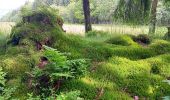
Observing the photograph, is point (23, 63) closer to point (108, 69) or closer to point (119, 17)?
point (108, 69)

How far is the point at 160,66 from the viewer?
20.6ft

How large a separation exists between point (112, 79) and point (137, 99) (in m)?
0.70

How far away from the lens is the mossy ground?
552cm

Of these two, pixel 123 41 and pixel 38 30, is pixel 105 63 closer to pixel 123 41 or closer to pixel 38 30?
pixel 123 41

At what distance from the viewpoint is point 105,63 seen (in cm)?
623

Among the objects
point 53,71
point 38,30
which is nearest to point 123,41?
point 38,30

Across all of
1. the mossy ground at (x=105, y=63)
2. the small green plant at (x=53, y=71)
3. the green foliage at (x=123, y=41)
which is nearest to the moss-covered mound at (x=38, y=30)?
the mossy ground at (x=105, y=63)

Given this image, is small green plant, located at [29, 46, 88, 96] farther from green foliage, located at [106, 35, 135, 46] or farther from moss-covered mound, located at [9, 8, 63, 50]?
green foliage, located at [106, 35, 135, 46]

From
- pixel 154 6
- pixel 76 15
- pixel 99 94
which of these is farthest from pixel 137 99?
pixel 76 15

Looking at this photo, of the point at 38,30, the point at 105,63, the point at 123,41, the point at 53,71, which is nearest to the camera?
the point at 53,71

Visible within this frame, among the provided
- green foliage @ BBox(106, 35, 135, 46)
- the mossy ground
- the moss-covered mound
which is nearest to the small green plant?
the mossy ground

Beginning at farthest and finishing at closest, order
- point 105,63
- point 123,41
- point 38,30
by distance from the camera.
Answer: point 123,41, point 38,30, point 105,63

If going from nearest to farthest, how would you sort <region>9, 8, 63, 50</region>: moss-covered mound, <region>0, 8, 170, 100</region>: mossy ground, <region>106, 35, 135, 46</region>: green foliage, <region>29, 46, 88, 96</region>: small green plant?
<region>29, 46, 88, 96</region>: small green plant < <region>0, 8, 170, 100</region>: mossy ground < <region>9, 8, 63, 50</region>: moss-covered mound < <region>106, 35, 135, 46</region>: green foliage

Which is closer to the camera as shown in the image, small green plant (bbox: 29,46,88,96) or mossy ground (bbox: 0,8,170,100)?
small green plant (bbox: 29,46,88,96)
